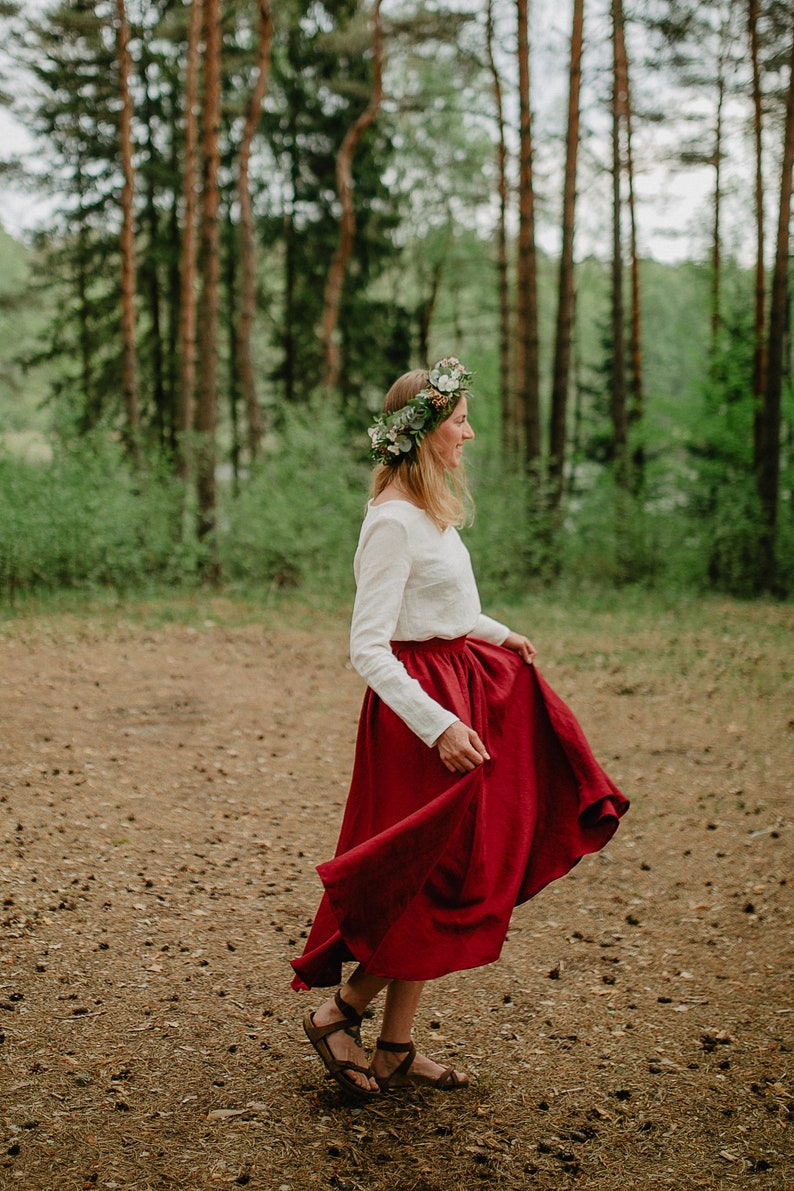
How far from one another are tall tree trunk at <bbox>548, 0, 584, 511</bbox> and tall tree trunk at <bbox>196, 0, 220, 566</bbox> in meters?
5.45

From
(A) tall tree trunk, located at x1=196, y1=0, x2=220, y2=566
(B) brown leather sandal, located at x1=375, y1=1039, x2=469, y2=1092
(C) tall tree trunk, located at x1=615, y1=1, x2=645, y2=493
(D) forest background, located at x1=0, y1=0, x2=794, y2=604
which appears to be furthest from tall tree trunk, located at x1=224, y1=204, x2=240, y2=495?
(B) brown leather sandal, located at x1=375, y1=1039, x2=469, y2=1092

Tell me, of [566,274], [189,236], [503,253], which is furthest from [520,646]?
[503,253]

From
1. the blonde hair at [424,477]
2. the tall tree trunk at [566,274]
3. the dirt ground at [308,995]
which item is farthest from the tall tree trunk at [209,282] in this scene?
the blonde hair at [424,477]

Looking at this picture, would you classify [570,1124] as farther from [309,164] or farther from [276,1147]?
[309,164]

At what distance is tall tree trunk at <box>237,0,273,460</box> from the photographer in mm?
16469

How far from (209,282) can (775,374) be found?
912 centimetres

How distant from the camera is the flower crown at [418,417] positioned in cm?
Result: 313

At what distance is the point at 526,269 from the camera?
16.9 metres

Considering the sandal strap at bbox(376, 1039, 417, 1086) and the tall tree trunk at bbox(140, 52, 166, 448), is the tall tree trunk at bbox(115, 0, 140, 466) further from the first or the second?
the sandal strap at bbox(376, 1039, 417, 1086)

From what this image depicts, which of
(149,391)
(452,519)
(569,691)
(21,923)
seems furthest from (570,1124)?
(149,391)

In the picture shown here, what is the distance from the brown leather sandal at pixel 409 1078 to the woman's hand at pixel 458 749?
1.05 metres

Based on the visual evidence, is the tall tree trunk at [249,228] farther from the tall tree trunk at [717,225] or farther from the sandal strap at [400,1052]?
the sandal strap at [400,1052]

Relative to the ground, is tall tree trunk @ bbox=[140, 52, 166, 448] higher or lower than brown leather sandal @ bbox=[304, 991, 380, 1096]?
higher

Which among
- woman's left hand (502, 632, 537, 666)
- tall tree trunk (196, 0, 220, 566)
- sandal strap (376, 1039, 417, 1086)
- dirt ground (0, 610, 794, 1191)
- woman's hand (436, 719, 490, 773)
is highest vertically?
tall tree trunk (196, 0, 220, 566)
